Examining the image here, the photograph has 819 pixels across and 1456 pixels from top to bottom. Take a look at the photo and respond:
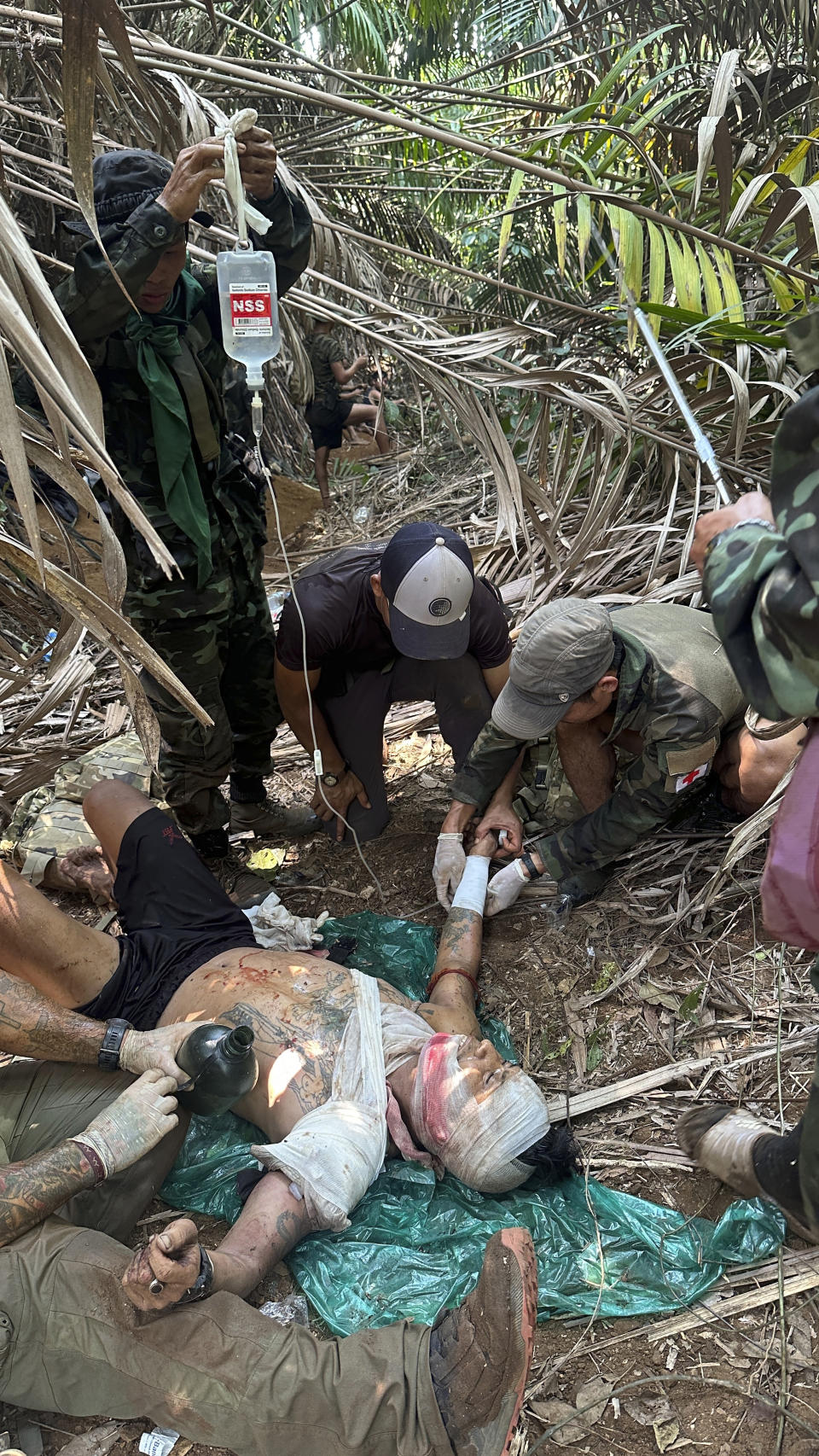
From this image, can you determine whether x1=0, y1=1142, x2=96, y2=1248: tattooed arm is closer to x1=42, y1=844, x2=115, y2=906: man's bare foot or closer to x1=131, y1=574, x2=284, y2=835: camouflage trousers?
x1=131, y1=574, x2=284, y2=835: camouflage trousers

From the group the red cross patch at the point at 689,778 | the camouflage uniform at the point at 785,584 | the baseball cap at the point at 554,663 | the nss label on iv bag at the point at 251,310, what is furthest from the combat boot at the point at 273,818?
the camouflage uniform at the point at 785,584

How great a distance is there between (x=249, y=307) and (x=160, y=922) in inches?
67.9

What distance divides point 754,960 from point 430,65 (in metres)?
9.99

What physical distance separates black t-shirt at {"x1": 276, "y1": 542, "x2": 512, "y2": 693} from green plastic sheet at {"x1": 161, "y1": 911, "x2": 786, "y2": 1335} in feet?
5.15

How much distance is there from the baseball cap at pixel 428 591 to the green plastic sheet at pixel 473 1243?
4.90 ft

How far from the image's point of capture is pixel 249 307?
2471 millimetres

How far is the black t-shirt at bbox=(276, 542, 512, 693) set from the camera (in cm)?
322

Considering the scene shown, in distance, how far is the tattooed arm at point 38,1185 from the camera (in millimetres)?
1918

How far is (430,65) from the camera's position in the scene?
30.8 ft

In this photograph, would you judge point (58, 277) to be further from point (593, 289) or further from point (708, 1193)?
point (708, 1193)

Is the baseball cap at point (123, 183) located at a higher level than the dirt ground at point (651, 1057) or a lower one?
higher

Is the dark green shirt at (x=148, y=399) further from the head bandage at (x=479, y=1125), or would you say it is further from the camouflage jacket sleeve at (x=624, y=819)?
the head bandage at (x=479, y=1125)

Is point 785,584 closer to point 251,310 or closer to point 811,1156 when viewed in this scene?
point 811,1156

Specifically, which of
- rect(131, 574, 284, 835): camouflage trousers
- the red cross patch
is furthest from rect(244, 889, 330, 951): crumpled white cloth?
the red cross patch
